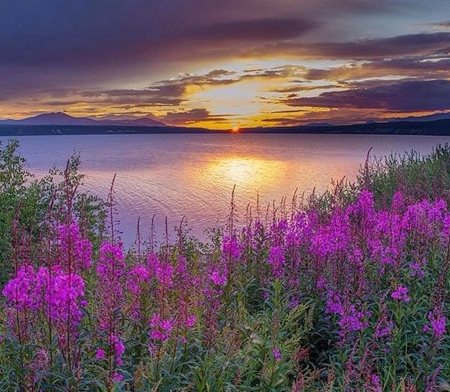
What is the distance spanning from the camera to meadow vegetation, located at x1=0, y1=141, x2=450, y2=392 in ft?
11.8

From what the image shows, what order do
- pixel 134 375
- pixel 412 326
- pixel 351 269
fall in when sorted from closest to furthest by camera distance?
pixel 134 375 < pixel 412 326 < pixel 351 269

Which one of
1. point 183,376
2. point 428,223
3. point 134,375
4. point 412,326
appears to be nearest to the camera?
point 183,376

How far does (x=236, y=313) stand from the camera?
5422mm

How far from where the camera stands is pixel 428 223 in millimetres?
6938

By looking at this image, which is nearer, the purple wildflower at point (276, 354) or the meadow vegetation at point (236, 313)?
the meadow vegetation at point (236, 313)

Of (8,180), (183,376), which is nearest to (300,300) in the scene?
(183,376)

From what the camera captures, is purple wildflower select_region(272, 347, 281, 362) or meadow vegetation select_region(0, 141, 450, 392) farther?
purple wildflower select_region(272, 347, 281, 362)

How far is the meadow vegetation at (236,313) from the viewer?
3582mm

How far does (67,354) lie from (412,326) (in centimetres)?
386

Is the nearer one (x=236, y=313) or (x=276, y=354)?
(x=276, y=354)

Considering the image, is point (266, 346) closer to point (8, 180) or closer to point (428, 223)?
point (428, 223)

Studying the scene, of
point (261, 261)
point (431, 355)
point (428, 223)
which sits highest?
point (428, 223)

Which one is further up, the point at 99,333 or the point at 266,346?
the point at 99,333

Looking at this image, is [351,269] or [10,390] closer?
[10,390]
